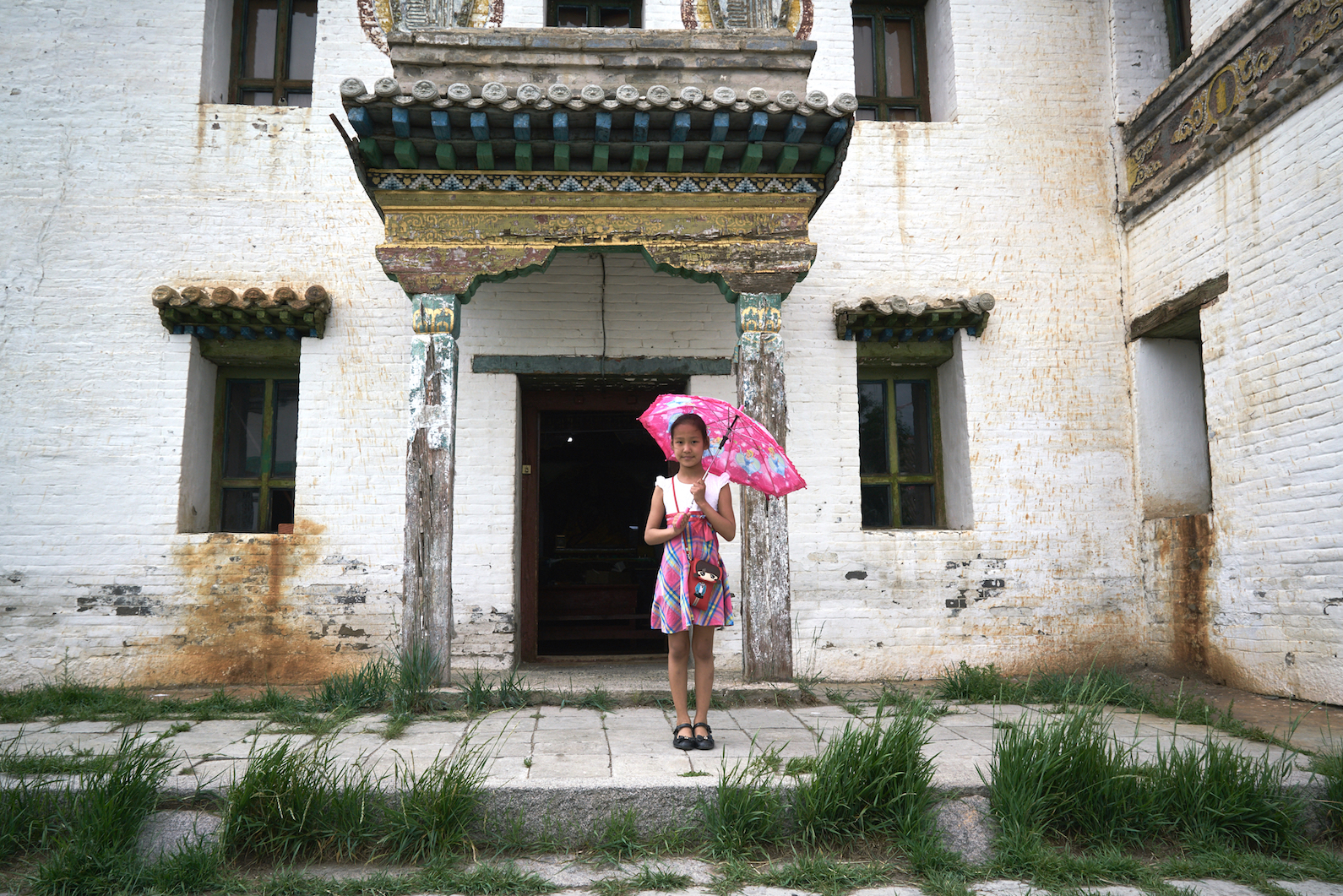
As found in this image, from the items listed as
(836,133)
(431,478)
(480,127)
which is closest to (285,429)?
(431,478)

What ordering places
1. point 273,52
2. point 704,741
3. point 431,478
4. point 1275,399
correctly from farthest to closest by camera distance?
point 273,52
point 1275,399
point 431,478
point 704,741

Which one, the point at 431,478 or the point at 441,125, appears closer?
the point at 441,125

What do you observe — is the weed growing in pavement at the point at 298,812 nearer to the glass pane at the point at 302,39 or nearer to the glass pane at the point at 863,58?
the glass pane at the point at 302,39

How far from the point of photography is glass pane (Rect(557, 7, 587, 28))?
8211 millimetres

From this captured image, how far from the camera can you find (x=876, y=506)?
25.8ft

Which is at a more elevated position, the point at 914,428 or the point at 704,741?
the point at 914,428

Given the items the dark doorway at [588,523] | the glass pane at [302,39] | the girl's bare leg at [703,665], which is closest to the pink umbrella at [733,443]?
the girl's bare leg at [703,665]

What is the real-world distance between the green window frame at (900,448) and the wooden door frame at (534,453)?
6.61 ft

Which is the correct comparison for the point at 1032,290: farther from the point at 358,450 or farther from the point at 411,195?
the point at 358,450

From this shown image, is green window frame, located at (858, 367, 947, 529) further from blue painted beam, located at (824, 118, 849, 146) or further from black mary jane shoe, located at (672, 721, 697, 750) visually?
black mary jane shoe, located at (672, 721, 697, 750)

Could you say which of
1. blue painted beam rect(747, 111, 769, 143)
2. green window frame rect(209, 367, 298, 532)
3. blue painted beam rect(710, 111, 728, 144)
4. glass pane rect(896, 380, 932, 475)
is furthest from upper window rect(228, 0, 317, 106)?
glass pane rect(896, 380, 932, 475)

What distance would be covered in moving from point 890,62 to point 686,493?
20.2ft

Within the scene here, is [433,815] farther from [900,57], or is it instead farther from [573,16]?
[900,57]

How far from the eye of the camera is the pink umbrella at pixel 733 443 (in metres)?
4.41
